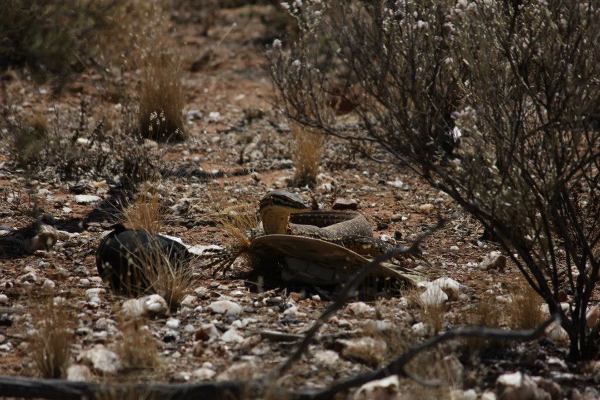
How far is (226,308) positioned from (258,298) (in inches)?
12.5

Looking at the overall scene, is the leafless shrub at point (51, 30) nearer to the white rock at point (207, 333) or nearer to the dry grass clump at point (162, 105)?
the dry grass clump at point (162, 105)

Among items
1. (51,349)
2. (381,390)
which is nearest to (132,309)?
(51,349)

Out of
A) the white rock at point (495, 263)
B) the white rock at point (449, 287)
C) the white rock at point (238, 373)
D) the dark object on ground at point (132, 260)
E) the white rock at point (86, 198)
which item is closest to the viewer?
the white rock at point (238, 373)

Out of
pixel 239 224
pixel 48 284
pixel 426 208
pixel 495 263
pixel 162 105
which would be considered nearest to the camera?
pixel 48 284

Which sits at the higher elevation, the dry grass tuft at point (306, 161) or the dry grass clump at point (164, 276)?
the dry grass tuft at point (306, 161)

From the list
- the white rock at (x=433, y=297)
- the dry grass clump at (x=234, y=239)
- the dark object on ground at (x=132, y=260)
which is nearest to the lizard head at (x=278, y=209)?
the dry grass clump at (x=234, y=239)

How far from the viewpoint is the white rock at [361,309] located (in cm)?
532

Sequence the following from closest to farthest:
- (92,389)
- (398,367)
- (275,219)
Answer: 1. (92,389)
2. (398,367)
3. (275,219)

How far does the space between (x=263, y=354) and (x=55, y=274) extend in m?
1.66

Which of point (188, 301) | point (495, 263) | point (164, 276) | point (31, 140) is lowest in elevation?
point (188, 301)

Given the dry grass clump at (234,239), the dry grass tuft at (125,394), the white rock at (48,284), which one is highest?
the dry grass clump at (234,239)

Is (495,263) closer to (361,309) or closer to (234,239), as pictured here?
(361,309)

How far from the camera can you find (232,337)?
197 inches

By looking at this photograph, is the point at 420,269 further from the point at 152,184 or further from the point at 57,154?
the point at 57,154
